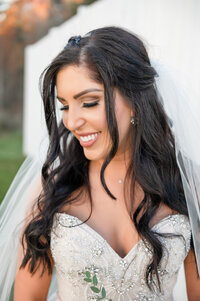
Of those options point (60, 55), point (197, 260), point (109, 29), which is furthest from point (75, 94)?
point (197, 260)

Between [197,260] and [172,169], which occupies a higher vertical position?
[172,169]

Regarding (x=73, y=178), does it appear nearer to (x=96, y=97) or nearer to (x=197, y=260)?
(x=96, y=97)

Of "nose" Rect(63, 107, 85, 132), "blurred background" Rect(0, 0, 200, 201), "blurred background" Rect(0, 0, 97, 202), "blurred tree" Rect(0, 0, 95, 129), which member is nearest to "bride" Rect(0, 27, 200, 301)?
"nose" Rect(63, 107, 85, 132)

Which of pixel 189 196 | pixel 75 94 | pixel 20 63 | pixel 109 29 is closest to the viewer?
pixel 75 94

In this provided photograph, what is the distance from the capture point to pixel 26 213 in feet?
A: 8.63

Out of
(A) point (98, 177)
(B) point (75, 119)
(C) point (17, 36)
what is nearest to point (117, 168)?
(A) point (98, 177)

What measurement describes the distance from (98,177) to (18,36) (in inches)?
1180

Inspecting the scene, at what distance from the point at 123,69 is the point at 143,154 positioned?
0.52 m

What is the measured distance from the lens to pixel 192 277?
2.68m

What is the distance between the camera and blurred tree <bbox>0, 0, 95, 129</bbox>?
92.1 ft

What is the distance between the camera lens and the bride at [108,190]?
233 cm

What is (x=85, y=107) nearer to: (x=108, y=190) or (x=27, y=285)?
(x=108, y=190)

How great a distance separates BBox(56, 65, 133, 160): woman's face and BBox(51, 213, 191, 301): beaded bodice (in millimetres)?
446

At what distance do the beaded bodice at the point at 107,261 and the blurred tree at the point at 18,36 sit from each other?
24525 millimetres
